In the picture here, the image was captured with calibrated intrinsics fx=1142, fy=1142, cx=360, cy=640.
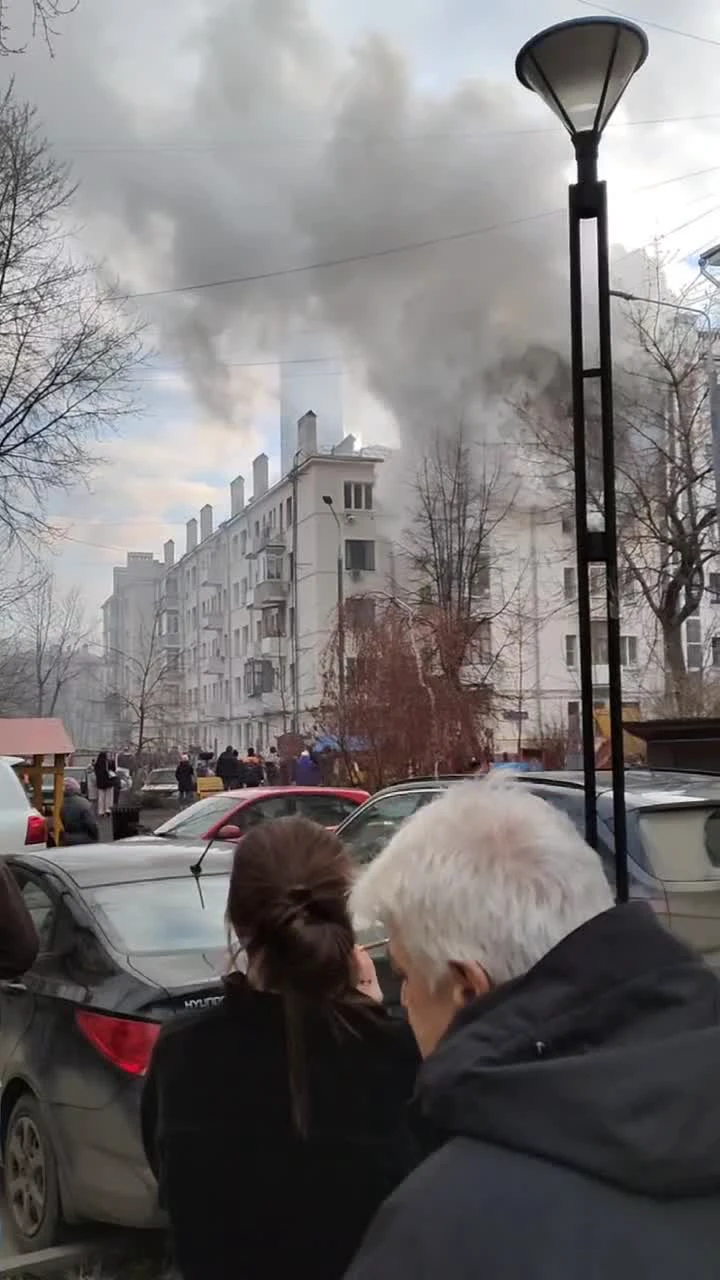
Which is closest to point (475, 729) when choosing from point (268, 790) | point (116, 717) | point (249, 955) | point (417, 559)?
point (268, 790)

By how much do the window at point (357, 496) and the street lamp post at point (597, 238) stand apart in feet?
137

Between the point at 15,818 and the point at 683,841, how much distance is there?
20.5 feet

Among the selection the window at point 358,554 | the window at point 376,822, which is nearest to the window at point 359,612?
the window at point 376,822

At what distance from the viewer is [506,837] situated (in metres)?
1.20

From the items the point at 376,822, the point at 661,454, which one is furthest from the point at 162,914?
the point at 661,454

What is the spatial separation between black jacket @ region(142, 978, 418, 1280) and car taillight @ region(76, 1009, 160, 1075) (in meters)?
1.75

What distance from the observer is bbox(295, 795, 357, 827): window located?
10.8 metres

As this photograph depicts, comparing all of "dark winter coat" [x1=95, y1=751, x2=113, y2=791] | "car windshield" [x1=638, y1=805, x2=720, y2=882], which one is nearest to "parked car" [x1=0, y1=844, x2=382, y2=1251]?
"car windshield" [x1=638, y1=805, x2=720, y2=882]

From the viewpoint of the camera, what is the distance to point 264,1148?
175cm

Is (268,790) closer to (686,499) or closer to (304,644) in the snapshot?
(686,499)

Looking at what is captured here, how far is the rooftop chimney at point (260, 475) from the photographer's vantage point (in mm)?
56719

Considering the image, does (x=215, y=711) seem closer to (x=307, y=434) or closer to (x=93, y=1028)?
(x=307, y=434)

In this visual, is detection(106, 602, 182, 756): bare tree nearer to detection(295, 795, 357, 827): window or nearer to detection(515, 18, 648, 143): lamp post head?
detection(295, 795, 357, 827): window

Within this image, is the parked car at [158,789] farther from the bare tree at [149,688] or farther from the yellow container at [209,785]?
the bare tree at [149,688]
